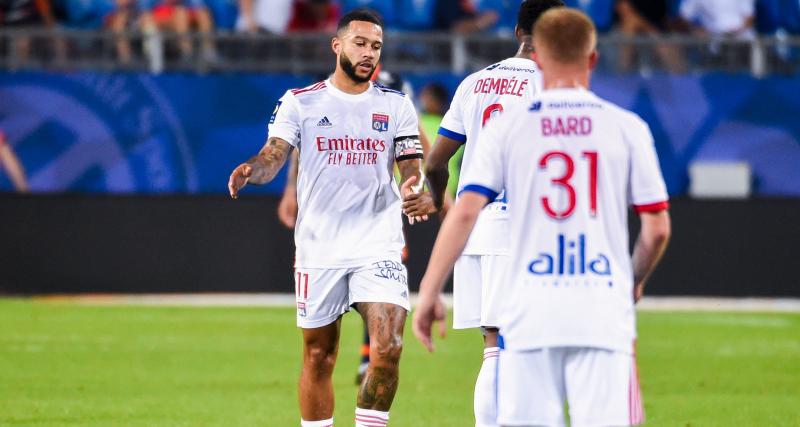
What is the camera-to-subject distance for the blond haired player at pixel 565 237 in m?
5.30

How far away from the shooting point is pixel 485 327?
300 inches

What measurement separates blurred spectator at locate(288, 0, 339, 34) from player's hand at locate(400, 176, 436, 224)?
1206 cm

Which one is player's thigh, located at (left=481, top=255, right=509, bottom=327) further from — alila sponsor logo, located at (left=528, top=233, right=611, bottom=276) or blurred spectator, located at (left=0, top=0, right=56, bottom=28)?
blurred spectator, located at (left=0, top=0, right=56, bottom=28)

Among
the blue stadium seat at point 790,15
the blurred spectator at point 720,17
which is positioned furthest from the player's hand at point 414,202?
the blue stadium seat at point 790,15

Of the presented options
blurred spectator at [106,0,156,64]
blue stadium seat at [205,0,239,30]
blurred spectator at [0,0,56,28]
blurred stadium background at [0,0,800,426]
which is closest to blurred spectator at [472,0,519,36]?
blurred stadium background at [0,0,800,426]

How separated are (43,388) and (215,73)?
853 cm

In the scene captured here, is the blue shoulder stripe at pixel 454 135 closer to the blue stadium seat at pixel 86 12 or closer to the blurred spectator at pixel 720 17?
the blue stadium seat at pixel 86 12

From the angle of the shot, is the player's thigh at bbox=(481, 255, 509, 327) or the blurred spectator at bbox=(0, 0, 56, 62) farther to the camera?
the blurred spectator at bbox=(0, 0, 56, 62)

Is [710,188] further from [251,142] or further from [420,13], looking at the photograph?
[251,142]

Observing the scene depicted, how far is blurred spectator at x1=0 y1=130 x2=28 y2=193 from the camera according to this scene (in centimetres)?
1883

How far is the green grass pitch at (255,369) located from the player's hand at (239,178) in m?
2.66

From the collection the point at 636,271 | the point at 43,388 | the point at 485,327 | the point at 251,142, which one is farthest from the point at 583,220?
the point at 251,142

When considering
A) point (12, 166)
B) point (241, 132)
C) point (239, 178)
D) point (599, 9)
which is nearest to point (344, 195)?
point (239, 178)

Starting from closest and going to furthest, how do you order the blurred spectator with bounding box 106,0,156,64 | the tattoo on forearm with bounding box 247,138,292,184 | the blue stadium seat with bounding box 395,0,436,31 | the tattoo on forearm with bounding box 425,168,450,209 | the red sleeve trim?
the red sleeve trim, the tattoo on forearm with bounding box 247,138,292,184, the tattoo on forearm with bounding box 425,168,450,209, the blurred spectator with bounding box 106,0,156,64, the blue stadium seat with bounding box 395,0,436,31
